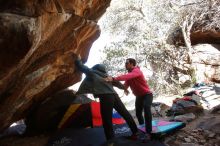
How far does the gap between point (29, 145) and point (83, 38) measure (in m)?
3.31

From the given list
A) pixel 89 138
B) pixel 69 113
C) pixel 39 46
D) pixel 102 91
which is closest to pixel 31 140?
→ pixel 69 113

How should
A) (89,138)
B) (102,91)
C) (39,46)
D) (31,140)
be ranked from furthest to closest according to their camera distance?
(31,140) < (89,138) < (102,91) < (39,46)

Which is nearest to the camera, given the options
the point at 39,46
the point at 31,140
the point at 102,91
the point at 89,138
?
the point at 39,46

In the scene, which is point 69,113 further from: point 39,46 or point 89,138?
point 39,46

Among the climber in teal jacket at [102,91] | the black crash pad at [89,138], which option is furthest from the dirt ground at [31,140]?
the climber in teal jacket at [102,91]

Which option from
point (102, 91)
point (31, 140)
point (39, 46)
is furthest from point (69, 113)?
point (39, 46)

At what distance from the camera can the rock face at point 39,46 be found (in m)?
4.70

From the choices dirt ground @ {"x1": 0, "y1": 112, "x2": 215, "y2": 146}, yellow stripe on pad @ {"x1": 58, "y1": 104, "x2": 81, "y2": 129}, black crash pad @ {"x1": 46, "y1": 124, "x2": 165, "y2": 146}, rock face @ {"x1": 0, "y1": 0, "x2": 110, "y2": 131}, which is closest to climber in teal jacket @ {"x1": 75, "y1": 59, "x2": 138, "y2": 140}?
black crash pad @ {"x1": 46, "y1": 124, "x2": 165, "y2": 146}

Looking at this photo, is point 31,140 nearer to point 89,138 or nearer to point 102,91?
point 89,138

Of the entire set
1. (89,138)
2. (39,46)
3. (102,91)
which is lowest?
(89,138)

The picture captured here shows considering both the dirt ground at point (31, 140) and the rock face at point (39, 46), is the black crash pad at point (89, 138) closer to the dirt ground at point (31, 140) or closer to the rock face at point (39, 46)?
the dirt ground at point (31, 140)

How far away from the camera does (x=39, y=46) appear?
6125mm

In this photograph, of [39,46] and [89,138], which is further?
[89,138]

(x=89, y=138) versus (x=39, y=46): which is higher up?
(x=39, y=46)
